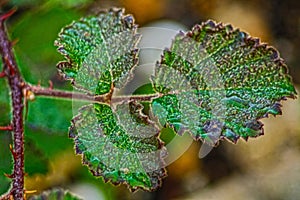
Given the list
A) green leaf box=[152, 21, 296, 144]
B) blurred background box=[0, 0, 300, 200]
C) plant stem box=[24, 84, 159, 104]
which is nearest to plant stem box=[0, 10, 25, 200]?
plant stem box=[24, 84, 159, 104]

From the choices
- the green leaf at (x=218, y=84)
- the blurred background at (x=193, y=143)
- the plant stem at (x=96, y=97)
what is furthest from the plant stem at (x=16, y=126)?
the blurred background at (x=193, y=143)

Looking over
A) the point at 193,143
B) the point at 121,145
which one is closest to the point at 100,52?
the point at 121,145

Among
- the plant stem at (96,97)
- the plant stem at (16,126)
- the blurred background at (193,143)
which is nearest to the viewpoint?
the plant stem at (16,126)

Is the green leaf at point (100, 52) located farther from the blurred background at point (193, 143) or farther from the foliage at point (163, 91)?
the blurred background at point (193, 143)

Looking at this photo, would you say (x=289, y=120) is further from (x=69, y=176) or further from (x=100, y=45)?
(x=100, y=45)

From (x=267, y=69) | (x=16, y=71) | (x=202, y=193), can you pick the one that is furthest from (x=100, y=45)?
(x=202, y=193)

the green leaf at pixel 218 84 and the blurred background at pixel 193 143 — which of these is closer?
the green leaf at pixel 218 84

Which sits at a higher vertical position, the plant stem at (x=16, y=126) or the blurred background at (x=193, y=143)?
the plant stem at (x=16, y=126)

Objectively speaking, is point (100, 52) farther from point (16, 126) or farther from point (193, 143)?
point (193, 143)
